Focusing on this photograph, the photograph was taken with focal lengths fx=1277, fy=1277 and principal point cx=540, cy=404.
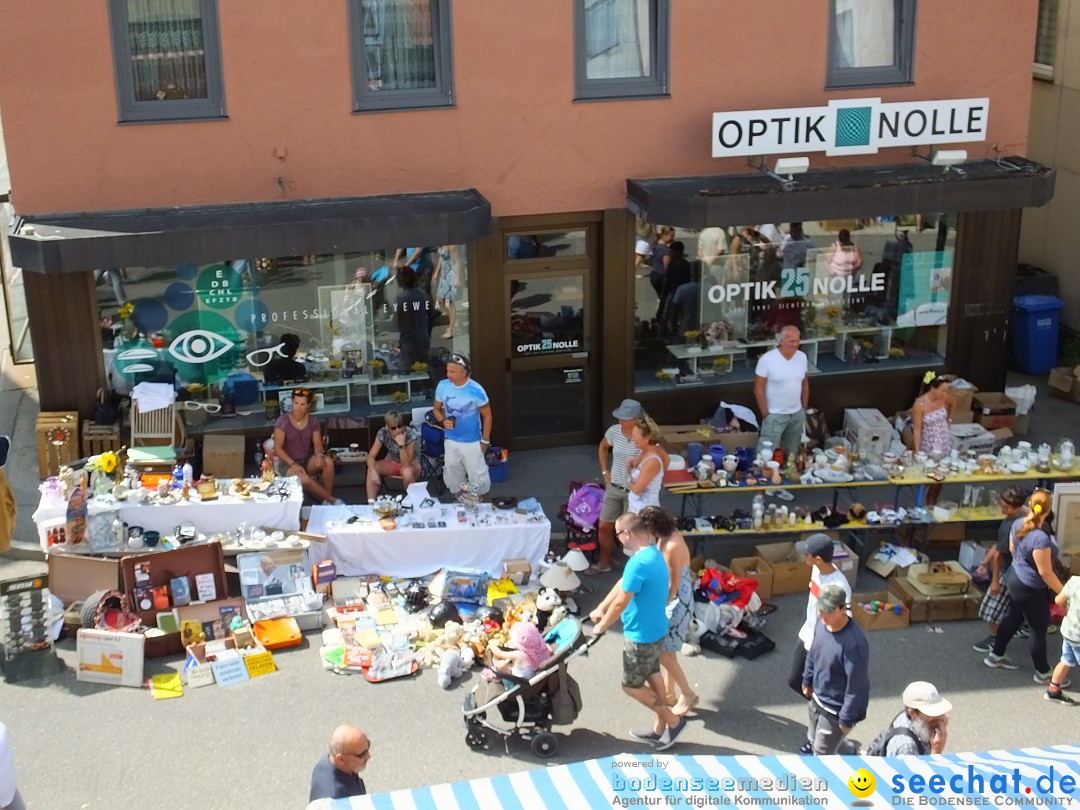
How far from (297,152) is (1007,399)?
27.8ft

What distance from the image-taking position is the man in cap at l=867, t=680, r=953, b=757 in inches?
287

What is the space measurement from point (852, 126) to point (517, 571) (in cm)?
601

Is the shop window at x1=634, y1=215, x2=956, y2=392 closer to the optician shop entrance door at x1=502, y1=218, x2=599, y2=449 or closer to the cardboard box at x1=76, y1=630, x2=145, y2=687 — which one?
the optician shop entrance door at x1=502, y1=218, x2=599, y2=449

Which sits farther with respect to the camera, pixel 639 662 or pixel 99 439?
pixel 99 439

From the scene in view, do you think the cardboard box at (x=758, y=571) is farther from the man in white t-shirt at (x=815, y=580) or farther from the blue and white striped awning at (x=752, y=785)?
the blue and white striped awning at (x=752, y=785)

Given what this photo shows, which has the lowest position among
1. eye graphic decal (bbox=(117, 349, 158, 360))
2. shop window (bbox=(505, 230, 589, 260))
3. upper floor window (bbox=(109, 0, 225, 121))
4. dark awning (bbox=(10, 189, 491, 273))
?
eye graphic decal (bbox=(117, 349, 158, 360))

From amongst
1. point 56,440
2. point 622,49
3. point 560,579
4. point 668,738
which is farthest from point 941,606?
point 56,440

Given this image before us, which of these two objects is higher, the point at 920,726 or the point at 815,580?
the point at 815,580

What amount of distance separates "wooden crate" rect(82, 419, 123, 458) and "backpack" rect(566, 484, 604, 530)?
464cm

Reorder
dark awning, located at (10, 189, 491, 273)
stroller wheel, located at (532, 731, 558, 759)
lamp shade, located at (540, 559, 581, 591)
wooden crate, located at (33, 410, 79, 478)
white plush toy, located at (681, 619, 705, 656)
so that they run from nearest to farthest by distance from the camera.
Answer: stroller wheel, located at (532, 731, 558, 759) < white plush toy, located at (681, 619, 705, 656) < lamp shade, located at (540, 559, 581, 591) < dark awning, located at (10, 189, 491, 273) < wooden crate, located at (33, 410, 79, 478)

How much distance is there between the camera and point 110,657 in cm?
988

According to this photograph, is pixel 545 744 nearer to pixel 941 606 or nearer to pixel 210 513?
pixel 941 606

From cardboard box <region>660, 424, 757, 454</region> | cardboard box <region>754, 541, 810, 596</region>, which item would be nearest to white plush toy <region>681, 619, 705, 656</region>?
cardboard box <region>754, 541, 810, 596</region>

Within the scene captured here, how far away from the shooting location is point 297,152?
12633mm
